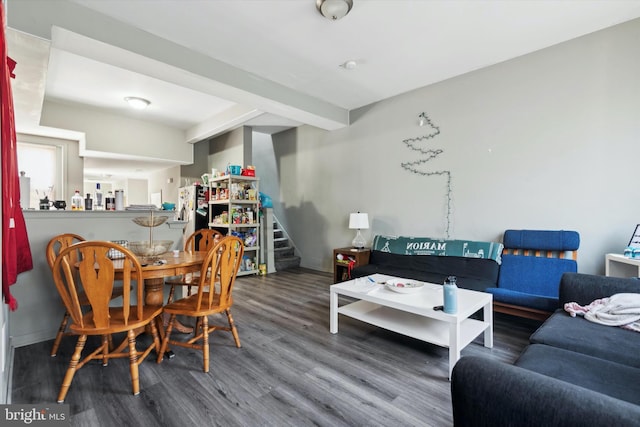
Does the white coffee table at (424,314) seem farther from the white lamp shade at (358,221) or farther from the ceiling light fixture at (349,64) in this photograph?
the ceiling light fixture at (349,64)

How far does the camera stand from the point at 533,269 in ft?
9.64

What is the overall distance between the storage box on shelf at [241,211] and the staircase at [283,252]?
19.2 inches

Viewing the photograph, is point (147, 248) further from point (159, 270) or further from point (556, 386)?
point (556, 386)

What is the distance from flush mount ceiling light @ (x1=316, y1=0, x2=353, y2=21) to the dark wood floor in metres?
2.70

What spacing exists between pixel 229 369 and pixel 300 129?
180 inches

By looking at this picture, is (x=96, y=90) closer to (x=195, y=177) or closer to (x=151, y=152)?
(x=151, y=152)

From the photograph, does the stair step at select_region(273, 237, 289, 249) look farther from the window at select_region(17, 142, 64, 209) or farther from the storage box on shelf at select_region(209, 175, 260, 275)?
the window at select_region(17, 142, 64, 209)

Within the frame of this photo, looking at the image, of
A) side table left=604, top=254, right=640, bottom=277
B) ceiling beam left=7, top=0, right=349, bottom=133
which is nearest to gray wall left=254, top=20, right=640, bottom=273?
side table left=604, top=254, right=640, bottom=277

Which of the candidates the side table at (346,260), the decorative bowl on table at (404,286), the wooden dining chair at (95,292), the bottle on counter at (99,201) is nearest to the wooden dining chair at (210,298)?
the wooden dining chair at (95,292)

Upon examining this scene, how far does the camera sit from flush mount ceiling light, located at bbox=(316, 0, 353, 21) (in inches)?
90.0

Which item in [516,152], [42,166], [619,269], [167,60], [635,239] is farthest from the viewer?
[42,166]

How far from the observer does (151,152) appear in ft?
18.3

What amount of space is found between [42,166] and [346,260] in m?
5.45

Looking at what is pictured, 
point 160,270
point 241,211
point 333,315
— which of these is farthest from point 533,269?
point 241,211
